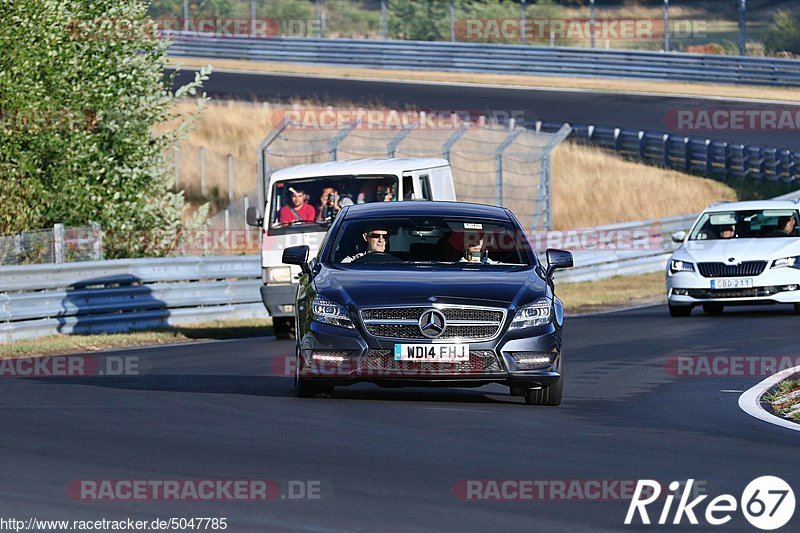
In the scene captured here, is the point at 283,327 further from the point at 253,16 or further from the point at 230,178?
the point at 253,16

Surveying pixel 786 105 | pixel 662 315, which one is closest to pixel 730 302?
pixel 662 315

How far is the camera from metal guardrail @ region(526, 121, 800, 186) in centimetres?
3784

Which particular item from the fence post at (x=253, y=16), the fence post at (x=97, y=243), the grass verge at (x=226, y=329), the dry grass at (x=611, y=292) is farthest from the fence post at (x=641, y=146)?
the fence post at (x=97, y=243)

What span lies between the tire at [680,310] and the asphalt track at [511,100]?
1828 cm

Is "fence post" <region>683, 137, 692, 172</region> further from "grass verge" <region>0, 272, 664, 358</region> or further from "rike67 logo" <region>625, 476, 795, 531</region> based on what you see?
"rike67 logo" <region>625, 476, 795, 531</region>

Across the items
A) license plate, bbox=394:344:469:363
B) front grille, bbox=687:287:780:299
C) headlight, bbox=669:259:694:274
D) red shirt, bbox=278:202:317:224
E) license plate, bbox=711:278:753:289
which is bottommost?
front grille, bbox=687:287:780:299

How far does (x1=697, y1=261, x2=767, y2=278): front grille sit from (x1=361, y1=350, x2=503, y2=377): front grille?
33.9 feet

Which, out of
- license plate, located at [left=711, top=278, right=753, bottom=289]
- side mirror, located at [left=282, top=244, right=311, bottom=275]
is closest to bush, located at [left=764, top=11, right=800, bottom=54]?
license plate, located at [left=711, top=278, right=753, bottom=289]

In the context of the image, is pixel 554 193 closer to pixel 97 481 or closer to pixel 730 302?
pixel 730 302

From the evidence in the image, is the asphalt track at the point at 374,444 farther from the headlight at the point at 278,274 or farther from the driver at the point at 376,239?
the headlight at the point at 278,274

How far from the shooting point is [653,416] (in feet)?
37.5

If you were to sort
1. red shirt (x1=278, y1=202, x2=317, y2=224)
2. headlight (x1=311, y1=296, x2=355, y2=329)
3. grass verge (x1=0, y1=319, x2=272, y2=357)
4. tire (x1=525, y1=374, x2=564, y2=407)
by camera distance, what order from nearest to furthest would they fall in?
1. headlight (x1=311, y1=296, x2=355, y2=329)
2. tire (x1=525, y1=374, x2=564, y2=407)
3. grass verge (x1=0, y1=319, x2=272, y2=357)
4. red shirt (x1=278, y1=202, x2=317, y2=224)

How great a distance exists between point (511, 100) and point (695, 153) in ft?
22.3

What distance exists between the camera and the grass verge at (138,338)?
18531 millimetres
